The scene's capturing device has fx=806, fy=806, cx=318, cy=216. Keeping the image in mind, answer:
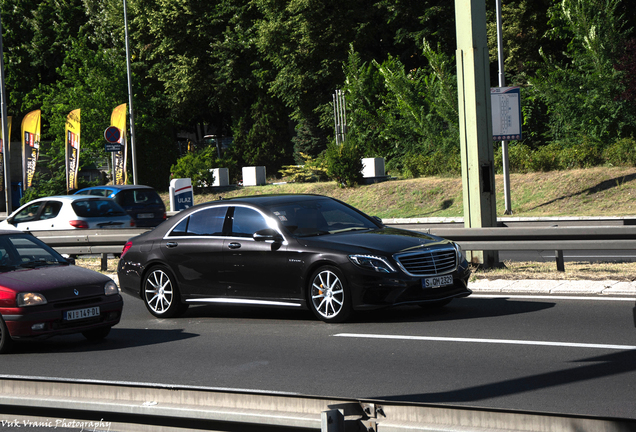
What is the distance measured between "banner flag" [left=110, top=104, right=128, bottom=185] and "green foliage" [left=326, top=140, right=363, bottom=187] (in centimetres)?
1005

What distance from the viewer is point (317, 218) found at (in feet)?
33.1

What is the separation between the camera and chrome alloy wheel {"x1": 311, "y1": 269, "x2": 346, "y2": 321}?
9.21 meters

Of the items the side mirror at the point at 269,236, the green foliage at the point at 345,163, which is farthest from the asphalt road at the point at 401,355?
the green foliage at the point at 345,163

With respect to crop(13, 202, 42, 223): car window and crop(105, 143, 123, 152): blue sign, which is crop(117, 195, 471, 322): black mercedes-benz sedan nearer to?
crop(13, 202, 42, 223): car window

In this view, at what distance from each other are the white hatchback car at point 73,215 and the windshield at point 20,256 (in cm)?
901

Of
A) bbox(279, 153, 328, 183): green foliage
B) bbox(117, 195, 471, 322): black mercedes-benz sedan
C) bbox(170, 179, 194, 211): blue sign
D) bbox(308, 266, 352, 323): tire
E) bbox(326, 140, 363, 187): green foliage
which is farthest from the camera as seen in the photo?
bbox(279, 153, 328, 183): green foliage

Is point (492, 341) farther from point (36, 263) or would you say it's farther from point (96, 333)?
point (36, 263)

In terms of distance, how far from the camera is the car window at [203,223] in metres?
10.4

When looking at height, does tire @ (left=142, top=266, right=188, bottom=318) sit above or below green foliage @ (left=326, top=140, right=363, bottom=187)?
below

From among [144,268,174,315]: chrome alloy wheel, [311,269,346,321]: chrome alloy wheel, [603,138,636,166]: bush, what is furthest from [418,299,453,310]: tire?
[603,138,636,166]: bush

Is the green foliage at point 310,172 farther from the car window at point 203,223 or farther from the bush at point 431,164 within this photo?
the car window at point 203,223

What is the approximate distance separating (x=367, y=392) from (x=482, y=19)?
8.59 m

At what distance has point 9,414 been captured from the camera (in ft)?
11.0

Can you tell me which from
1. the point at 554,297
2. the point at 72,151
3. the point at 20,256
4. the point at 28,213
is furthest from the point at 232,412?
the point at 72,151
